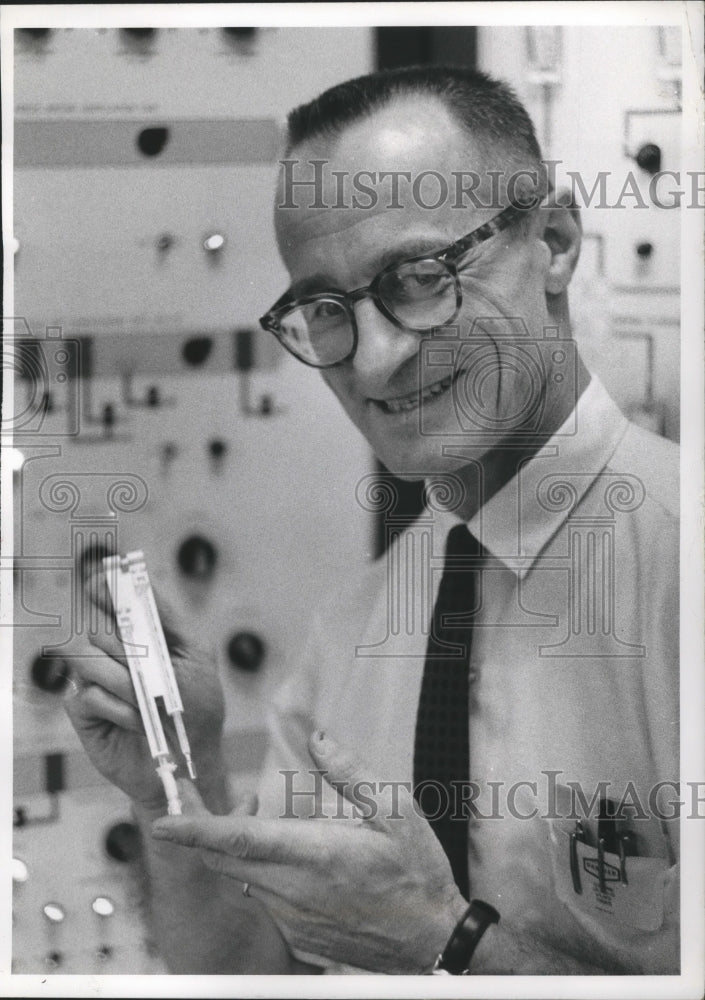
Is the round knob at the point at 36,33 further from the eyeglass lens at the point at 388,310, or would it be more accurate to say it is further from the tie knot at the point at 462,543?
the tie knot at the point at 462,543

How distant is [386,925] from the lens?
4.34 feet

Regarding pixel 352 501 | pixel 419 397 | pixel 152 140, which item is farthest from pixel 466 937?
pixel 152 140

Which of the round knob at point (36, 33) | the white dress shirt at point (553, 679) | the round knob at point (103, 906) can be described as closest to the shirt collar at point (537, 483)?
the white dress shirt at point (553, 679)

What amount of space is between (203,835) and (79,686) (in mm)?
246

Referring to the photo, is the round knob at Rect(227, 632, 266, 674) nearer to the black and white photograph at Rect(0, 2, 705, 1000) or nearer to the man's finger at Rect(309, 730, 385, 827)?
the black and white photograph at Rect(0, 2, 705, 1000)

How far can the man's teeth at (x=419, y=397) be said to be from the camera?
1.33 meters

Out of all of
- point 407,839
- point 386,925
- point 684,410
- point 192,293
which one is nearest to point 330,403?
point 192,293

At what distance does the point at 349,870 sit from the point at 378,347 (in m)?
0.65

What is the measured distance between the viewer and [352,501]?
1.34 meters

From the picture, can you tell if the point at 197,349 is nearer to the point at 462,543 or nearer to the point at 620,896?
the point at 462,543

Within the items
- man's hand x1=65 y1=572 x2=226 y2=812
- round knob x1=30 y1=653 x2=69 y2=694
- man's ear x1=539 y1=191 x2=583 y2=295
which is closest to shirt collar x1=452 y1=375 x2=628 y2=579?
man's ear x1=539 y1=191 x2=583 y2=295

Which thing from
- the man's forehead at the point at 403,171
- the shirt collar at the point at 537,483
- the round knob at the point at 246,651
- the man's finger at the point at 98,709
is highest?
the man's forehead at the point at 403,171

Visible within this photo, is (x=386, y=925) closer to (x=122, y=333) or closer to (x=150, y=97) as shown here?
(x=122, y=333)

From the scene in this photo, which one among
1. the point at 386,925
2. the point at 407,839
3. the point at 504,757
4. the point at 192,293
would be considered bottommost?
the point at 386,925
